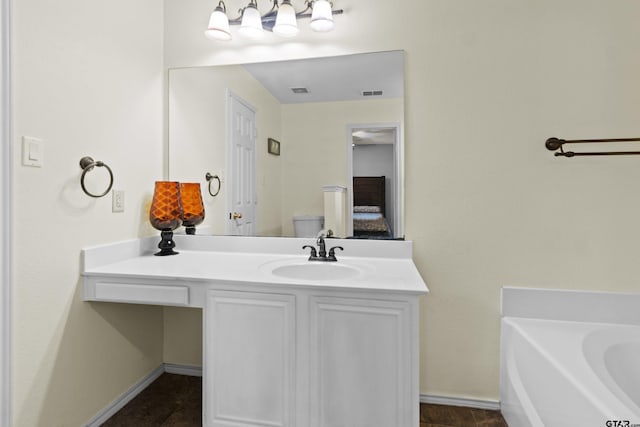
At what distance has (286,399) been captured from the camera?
4.50 feet

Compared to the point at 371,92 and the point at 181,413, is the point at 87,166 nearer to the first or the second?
the point at 181,413

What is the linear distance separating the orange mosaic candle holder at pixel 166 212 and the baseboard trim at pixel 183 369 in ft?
2.36

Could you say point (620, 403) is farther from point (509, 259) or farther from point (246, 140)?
point (246, 140)

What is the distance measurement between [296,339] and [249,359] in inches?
8.5

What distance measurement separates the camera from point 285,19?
1.86 metres

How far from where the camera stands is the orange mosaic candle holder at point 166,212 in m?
1.90

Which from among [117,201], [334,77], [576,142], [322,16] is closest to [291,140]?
[334,77]

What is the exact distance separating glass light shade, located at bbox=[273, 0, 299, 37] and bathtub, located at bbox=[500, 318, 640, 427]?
6.09 feet

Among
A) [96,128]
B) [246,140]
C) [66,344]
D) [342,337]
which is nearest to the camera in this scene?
[342,337]

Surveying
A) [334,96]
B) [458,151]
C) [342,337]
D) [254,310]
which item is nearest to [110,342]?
[254,310]

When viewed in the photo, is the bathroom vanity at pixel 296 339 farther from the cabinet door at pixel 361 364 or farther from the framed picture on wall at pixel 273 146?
the framed picture on wall at pixel 273 146

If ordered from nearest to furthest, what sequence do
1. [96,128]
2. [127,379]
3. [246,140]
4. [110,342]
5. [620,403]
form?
[620,403], [96,128], [110,342], [127,379], [246,140]

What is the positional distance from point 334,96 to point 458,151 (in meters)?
0.72

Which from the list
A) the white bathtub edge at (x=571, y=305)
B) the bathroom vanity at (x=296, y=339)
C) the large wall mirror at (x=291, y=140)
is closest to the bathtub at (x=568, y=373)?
the white bathtub edge at (x=571, y=305)
